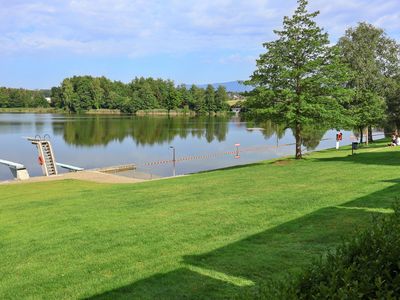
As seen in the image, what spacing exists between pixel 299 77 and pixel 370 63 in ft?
62.0

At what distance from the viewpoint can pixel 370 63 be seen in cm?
4006

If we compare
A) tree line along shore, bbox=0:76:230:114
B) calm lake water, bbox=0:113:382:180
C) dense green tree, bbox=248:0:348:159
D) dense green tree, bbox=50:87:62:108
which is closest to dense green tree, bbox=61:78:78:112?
tree line along shore, bbox=0:76:230:114

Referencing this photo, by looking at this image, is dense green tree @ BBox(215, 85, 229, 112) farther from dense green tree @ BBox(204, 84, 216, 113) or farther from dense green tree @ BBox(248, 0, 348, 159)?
dense green tree @ BBox(248, 0, 348, 159)

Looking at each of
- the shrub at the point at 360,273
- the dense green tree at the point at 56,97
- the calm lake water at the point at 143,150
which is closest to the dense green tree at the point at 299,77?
the calm lake water at the point at 143,150

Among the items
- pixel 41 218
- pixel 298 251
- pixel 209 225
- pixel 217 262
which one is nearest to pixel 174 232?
pixel 209 225

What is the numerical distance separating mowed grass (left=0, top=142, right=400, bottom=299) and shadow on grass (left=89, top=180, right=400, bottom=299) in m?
0.02

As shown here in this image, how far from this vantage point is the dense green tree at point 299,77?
78.9 ft

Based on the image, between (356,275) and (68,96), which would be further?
(68,96)

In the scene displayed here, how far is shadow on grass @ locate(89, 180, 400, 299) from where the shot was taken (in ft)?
18.6

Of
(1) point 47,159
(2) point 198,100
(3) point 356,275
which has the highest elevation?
(2) point 198,100

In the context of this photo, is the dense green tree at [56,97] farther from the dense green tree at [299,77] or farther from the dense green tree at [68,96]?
the dense green tree at [299,77]

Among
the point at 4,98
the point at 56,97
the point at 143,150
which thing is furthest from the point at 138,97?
the point at 143,150

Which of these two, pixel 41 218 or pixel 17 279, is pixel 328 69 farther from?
pixel 17 279

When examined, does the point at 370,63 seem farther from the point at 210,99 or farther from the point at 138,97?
the point at 138,97
